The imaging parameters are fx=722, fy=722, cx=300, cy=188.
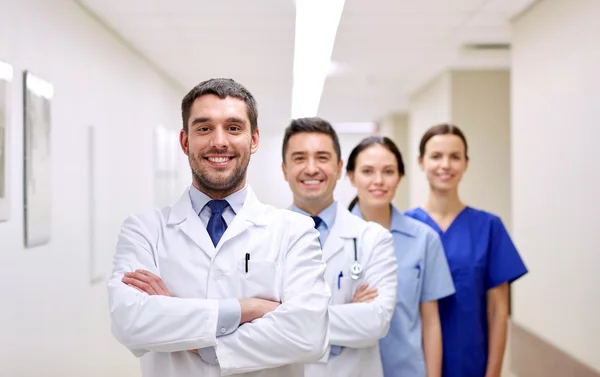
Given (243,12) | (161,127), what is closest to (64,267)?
(243,12)

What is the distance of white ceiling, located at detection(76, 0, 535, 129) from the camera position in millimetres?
4160

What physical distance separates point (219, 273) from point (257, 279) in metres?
0.08

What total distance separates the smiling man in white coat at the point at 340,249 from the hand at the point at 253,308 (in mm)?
466

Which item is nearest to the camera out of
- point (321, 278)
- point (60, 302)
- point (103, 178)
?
point (321, 278)

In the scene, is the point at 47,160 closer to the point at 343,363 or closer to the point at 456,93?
the point at 343,363

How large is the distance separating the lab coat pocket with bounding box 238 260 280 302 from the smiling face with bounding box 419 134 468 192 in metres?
1.18

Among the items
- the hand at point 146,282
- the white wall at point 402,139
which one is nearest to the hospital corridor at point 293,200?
the hand at point 146,282

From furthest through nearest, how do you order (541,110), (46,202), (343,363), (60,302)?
(541,110), (60,302), (46,202), (343,363)

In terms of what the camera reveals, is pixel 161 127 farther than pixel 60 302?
Yes

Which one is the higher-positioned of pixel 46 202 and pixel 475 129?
pixel 475 129

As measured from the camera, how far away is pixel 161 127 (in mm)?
6500

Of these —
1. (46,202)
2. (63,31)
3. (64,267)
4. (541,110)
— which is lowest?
(64,267)

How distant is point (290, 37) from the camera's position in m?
4.98

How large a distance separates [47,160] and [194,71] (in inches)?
131
